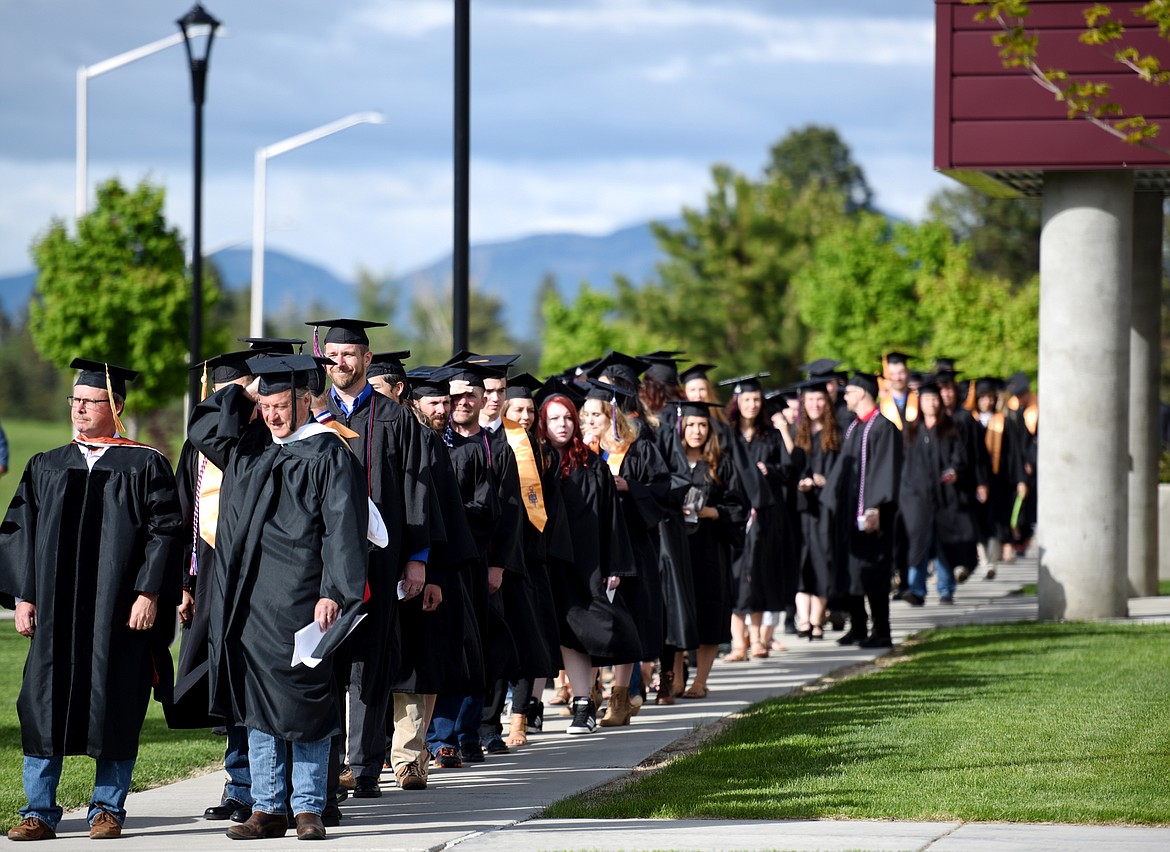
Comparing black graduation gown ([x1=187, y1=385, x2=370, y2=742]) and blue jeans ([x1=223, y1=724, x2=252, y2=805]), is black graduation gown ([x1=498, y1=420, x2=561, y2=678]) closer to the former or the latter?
blue jeans ([x1=223, y1=724, x2=252, y2=805])

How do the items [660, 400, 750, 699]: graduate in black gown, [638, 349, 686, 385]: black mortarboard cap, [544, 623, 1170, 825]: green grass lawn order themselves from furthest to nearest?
[638, 349, 686, 385]: black mortarboard cap < [660, 400, 750, 699]: graduate in black gown < [544, 623, 1170, 825]: green grass lawn

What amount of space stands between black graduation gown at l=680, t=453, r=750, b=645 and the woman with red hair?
1.52m

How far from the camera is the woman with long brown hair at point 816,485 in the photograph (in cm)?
1507

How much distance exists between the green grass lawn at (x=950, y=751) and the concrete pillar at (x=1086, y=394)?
2.13 metres

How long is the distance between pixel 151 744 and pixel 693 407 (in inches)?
161

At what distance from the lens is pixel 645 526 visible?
1108 cm

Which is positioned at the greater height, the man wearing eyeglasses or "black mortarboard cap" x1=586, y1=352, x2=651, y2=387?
"black mortarboard cap" x1=586, y1=352, x2=651, y2=387

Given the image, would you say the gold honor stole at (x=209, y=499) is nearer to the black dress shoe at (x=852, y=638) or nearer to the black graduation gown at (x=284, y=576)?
the black graduation gown at (x=284, y=576)

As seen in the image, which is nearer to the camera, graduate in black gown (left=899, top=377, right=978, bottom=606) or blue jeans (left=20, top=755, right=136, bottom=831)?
blue jeans (left=20, top=755, right=136, bottom=831)

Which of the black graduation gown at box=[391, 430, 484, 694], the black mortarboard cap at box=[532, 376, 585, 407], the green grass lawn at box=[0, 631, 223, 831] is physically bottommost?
the green grass lawn at box=[0, 631, 223, 831]

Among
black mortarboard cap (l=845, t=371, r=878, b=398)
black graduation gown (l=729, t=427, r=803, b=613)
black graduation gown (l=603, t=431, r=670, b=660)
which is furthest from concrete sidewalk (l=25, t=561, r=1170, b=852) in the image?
black mortarboard cap (l=845, t=371, r=878, b=398)

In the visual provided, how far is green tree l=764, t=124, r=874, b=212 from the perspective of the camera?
102 meters

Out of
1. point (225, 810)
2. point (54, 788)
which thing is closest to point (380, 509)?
point (225, 810)

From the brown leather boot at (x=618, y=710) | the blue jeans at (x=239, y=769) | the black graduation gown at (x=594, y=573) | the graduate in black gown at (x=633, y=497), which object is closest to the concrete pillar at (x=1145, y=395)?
the graduate in black gown at (x=633, y=497)
